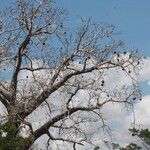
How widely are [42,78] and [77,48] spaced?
6.76 feet

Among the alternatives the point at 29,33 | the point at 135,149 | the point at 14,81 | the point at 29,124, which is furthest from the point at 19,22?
the point at 135,149

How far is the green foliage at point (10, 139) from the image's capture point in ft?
61.5

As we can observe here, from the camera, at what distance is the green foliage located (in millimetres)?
18750

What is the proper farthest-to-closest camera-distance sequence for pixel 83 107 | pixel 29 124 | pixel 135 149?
pixel 135 149 < pixel 83 107 < pixel 29 124

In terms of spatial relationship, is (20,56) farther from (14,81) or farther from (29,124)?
(29,124)

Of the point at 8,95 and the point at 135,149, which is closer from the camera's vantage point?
the point at 8,95

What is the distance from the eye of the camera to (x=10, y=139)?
1888cm

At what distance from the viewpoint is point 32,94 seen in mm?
23562

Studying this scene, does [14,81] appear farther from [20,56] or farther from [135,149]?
[135,149]

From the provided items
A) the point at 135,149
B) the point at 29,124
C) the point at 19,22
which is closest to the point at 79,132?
the point at 29,124

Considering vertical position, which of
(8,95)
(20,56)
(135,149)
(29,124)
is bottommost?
(29,124)

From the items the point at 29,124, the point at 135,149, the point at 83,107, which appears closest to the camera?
the point at 29,124

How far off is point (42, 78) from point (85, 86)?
73.2 inches

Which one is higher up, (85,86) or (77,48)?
(77,48)
